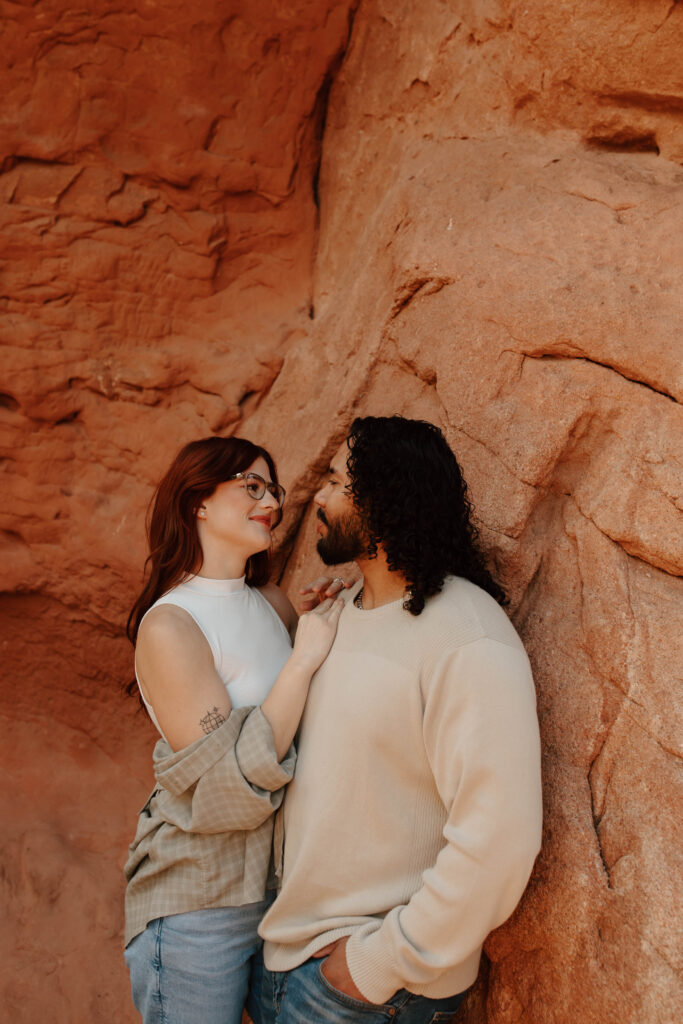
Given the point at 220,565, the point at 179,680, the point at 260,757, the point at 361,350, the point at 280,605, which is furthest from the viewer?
the point at 361,350

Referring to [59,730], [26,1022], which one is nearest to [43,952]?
[26,1022]

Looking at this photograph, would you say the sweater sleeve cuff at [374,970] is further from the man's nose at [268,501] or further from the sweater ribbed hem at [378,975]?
the man's nose at [268,501]

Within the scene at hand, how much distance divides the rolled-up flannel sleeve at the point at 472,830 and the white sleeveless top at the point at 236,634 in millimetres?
742

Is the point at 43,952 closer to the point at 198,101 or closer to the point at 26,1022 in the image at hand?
the point at 26,1022

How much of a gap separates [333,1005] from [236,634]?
1085 mm

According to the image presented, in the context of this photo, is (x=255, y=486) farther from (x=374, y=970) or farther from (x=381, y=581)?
(x=374, y=970)

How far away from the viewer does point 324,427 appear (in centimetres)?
396

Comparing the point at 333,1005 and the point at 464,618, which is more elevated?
the point at 464,618

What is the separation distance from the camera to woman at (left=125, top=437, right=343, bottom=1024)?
253 cm

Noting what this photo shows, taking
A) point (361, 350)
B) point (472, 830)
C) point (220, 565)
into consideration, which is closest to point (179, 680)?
point (220, 565)

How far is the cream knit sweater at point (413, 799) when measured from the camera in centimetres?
213

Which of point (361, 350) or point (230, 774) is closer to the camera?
point (230, 774)

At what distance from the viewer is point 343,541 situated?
8.82 feet

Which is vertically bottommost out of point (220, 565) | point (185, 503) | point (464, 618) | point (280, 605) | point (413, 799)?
point (280, 605)
